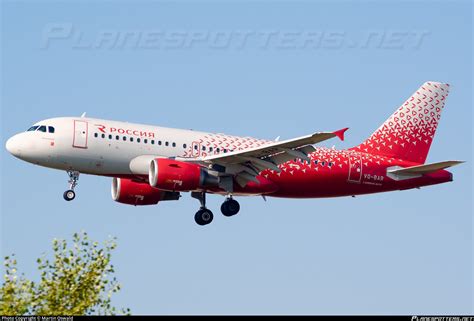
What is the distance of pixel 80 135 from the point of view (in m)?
64.8

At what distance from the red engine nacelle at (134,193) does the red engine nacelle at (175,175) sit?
6.43 m

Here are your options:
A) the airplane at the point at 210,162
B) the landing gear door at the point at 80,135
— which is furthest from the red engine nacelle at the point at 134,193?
the landing gear door at the point at 80,135

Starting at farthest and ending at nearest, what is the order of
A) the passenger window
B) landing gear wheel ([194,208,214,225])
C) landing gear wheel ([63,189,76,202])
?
1. landing gear wheel ([194,208,214,225])
2. landing gear wheel ([63,189,76,202])
3. the passenger window

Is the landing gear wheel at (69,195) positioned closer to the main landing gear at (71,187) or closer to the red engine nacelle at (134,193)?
the main landing gear at (71,187)

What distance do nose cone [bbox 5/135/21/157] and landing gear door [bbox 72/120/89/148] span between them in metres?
3.08

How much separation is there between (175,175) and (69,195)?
6106mm

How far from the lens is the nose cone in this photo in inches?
2569

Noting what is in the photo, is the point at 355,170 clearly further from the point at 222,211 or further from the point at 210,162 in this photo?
the point at 210,162

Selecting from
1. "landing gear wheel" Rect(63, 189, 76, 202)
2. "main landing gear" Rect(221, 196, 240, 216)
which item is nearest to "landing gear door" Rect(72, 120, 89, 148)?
"landing gear wheel" Rect(63, 189, 76, 202)

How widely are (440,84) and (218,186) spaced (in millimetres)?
18884

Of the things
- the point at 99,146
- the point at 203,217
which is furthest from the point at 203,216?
the point at 99,146

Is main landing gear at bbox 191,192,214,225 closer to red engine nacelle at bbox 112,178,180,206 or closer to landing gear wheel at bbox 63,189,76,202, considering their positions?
red engine nacelle at bbox 112,178,180,206

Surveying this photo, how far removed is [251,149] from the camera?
212 feet

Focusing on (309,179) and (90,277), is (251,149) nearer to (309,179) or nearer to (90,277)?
(309,179)
